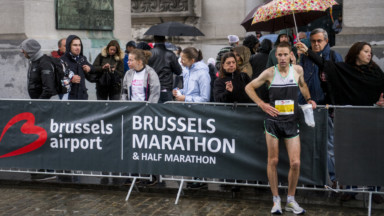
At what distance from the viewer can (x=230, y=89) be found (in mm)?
8094

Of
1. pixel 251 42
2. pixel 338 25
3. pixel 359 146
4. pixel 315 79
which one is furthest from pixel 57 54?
pixel 338 25

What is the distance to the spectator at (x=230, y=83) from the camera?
8203 millimetres

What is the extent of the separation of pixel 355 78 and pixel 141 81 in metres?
2.89

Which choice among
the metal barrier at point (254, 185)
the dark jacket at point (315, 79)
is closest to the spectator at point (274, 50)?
the dark jacket at point (315, 79)

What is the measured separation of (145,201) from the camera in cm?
826

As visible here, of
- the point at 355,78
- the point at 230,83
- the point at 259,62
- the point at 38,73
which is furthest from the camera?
the point at 259,62

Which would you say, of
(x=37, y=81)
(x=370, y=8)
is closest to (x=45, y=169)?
(x=37, y=81)

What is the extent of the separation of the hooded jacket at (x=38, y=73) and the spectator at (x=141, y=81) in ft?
3.86

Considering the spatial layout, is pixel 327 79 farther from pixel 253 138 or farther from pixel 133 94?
pixel 133 94

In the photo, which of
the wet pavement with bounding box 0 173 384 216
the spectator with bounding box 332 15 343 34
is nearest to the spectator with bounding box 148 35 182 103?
the wet pavement with bounding box 0 173 384 216

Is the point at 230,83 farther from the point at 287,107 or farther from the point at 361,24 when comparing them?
the point at 361,24

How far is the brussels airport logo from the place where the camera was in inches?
341

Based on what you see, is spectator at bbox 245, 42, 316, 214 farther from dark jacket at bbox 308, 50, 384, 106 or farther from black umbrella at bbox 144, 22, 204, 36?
black umbrella at bbox 144, 22, 204, 36

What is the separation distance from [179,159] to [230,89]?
1.08 metres
